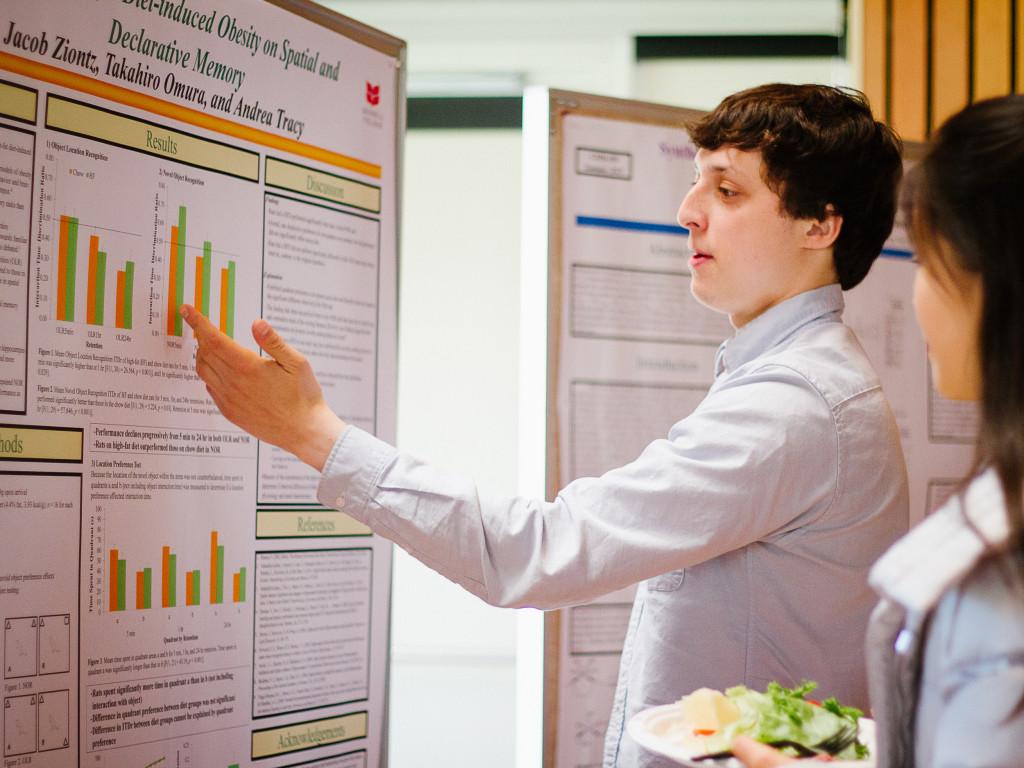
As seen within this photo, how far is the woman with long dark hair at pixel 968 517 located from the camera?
93 cm

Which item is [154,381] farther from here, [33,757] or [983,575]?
[983,575]

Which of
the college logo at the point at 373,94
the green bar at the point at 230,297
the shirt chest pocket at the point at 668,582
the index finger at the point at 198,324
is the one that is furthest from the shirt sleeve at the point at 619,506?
the college logo at the point at 373,94

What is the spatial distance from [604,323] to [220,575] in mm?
1205

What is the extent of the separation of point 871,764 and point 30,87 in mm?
1598

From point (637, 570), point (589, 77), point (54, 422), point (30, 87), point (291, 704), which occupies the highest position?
point (589, 77)

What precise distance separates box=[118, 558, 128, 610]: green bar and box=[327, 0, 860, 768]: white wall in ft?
9.99

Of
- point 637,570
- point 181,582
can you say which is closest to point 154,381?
point 181,582

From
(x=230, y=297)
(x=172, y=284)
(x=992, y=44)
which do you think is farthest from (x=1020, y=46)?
(x=172, y=284)

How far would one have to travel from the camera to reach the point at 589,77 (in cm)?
504

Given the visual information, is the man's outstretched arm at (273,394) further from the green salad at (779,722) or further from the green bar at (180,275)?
the green salad at (779,722)

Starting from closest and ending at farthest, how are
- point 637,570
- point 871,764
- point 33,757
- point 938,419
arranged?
point 871,764 < point 637,570 < point 33,757 < point 938,419

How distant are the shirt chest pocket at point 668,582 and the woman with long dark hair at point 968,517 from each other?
637mm

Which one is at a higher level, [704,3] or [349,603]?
[704,3]

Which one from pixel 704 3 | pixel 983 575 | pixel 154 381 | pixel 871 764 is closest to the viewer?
pixel 983 575
